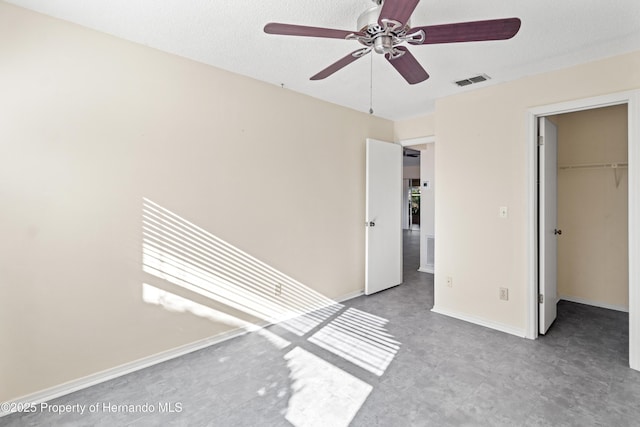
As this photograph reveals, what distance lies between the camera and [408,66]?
6.44ft

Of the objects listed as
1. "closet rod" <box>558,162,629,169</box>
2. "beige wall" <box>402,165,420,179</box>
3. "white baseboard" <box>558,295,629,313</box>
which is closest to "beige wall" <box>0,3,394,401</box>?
"closet rod" <box>558,162,629,169</box>

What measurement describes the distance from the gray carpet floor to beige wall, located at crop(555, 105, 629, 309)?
30.6 inches

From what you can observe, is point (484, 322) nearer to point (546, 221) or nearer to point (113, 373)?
point (546, 221)

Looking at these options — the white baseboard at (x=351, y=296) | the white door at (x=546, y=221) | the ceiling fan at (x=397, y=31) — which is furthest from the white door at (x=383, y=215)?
the ceiling fan at (x=397, y=31)

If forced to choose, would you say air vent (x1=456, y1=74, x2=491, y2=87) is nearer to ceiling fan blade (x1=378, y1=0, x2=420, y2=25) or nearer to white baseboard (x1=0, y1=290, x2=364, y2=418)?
ceiling fan blade (x1=378, y1=0, x2=420, y2=25)

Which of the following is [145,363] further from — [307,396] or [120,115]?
[120,115]

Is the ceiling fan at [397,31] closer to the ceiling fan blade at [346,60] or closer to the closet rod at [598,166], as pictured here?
the ceiling fan blade at [346,60]

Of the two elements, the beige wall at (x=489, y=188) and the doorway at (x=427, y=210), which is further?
the doorway at (x=427, y=210)

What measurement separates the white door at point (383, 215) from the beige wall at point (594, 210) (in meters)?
2.07

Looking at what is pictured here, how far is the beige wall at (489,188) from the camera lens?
117 inches

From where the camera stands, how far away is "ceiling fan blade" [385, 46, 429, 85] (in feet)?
5.99

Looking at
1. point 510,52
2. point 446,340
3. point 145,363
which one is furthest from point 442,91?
point 145,363

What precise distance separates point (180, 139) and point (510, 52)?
278cm

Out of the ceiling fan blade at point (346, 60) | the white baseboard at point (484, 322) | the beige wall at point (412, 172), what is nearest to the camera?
the ceiling fan blade at point (346, 60)
